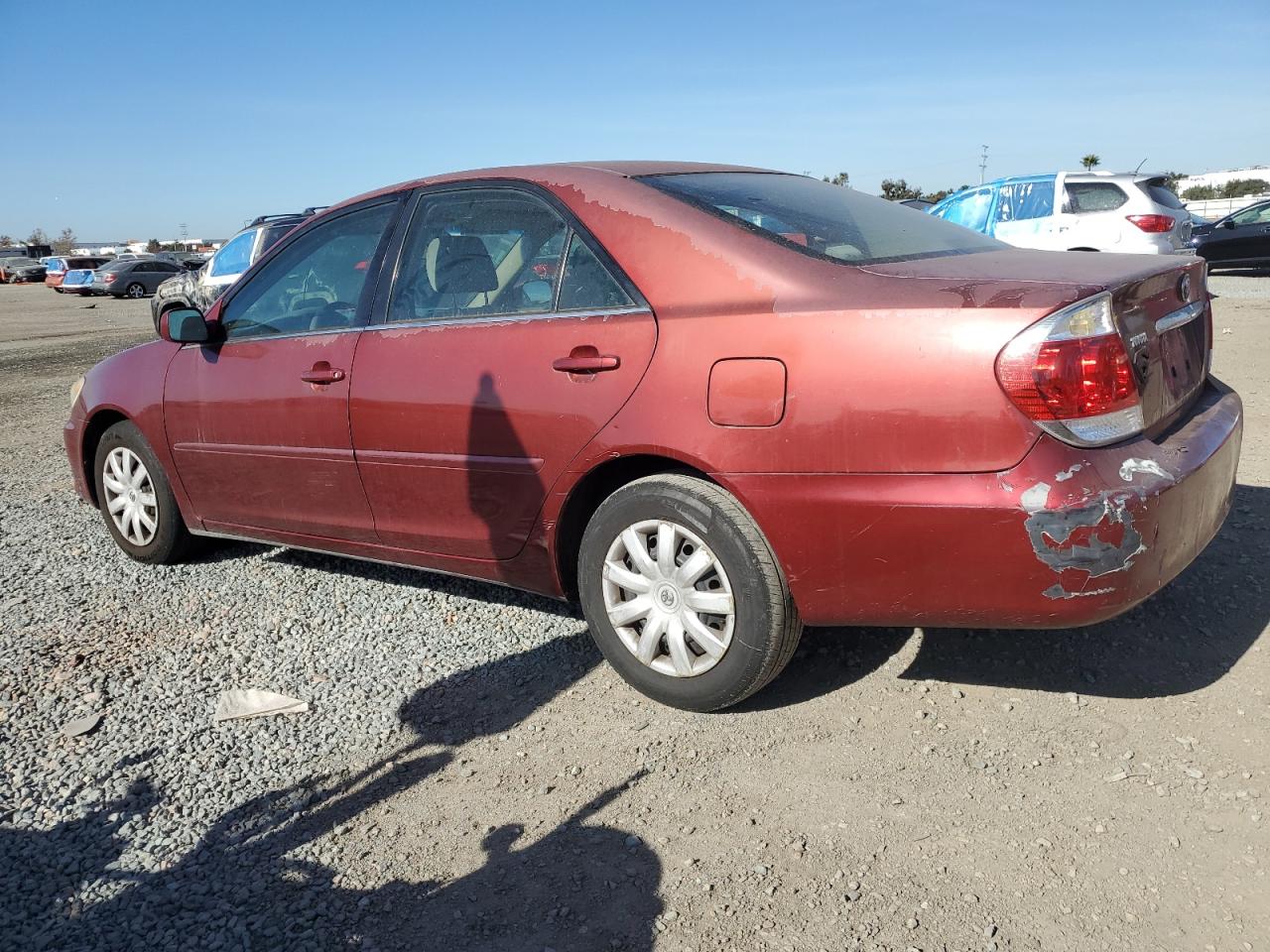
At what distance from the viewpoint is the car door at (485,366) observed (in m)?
3.21

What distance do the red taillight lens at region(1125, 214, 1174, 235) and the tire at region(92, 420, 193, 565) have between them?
12.5 m

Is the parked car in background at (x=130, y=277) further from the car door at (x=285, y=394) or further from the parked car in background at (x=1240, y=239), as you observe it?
the car door at (x=285, y=394)

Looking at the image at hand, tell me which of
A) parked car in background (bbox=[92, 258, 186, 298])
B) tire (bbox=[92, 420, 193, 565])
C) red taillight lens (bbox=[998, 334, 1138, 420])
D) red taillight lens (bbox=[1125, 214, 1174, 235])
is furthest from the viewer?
parked car in background (bbox=[92, 258, 186, 298])

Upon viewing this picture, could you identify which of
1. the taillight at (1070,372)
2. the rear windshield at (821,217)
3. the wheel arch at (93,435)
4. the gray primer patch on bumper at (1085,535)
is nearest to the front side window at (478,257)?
the rear windshield at (821,217)

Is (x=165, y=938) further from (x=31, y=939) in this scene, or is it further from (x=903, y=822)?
(x=903, y=822)

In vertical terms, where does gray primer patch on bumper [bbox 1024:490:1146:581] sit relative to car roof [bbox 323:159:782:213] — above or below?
below

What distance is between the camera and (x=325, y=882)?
2.46m

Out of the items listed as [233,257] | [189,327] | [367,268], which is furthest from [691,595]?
[233,257]

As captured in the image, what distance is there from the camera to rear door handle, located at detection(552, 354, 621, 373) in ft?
10.3

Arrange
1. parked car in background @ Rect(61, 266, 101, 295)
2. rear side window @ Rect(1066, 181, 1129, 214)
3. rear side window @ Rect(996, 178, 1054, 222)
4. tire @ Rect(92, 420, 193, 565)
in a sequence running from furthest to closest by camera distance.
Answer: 1. parked car in background @ Rect(61, 266, 101, 295)
2. rear side window @ Rect(996, 178, 1054, 222)
3. rear side window @ Rect(1066, 181, 1129, 214)
4. tire @ Rect(92, 420, 193, 565)

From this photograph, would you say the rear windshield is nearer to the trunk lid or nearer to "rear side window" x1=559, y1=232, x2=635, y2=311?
the trunk lid

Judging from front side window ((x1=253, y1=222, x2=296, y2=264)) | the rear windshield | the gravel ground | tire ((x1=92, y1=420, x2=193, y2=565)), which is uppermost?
front side window ((x1=253, y1=222, x2=296, y2=264))

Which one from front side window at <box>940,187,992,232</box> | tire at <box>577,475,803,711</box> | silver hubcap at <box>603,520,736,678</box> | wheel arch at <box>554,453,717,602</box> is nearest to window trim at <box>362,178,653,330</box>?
wheel arch at <box>554,453,717,602</box>

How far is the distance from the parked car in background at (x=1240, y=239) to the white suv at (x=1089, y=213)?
4.55 m
